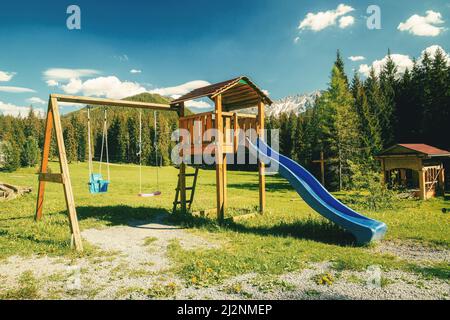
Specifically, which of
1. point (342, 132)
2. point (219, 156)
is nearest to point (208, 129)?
point (219, 156)

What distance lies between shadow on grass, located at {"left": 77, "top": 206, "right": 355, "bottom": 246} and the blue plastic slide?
450 millimetres

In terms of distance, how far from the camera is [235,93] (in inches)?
490

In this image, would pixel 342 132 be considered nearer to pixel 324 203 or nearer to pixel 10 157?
pixel 324 203

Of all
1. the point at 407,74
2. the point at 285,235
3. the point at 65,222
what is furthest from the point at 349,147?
the point at 65,222

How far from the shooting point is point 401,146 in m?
20.1

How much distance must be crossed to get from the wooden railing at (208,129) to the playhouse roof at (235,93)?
0.78 m

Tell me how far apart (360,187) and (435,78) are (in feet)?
82.1

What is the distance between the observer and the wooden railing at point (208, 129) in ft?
36.1

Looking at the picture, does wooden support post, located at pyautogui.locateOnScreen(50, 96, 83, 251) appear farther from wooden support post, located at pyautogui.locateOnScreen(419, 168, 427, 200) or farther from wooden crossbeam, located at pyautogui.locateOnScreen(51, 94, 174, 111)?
wooden support post, located at pyautogui.locateOnScreen(419, 168, 427, 200)

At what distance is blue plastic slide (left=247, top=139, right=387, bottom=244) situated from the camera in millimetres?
8102

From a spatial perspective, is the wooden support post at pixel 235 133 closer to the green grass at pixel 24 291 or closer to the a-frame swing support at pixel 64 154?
the a-frame swing support at pixel 64 154

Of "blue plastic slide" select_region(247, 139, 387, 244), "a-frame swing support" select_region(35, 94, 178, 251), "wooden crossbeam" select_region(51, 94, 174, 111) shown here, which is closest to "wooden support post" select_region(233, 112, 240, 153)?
"blue plastic slide" select_region(247, 139, 387, 244)
